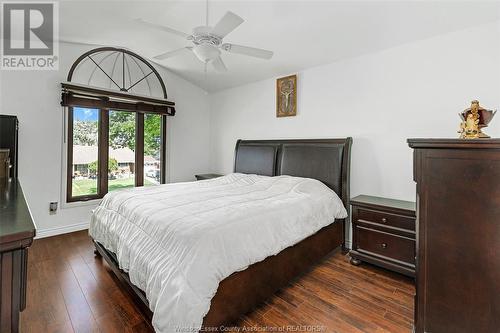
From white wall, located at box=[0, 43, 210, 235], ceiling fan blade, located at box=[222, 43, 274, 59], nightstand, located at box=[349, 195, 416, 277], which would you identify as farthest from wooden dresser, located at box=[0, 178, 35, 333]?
white wall, located at box=[0, 43, 210, 235]

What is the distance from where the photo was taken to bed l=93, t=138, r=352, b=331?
1.71 m

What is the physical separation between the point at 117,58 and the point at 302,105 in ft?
10.6

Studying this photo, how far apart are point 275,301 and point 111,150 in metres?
3.65

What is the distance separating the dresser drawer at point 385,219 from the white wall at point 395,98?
0.46 meters

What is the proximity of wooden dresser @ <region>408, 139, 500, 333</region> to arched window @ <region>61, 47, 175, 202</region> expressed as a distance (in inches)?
168

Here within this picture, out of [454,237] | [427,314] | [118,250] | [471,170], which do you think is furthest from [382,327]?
[118,250]

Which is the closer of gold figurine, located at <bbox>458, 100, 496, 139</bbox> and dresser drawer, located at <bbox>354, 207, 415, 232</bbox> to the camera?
gold figurine, located at <bbox>458, 100, 496, 139</bbox>

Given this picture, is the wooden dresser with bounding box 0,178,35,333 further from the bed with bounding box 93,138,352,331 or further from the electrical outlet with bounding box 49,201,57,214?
the electrical outlet with bounding box 49,201,57,214

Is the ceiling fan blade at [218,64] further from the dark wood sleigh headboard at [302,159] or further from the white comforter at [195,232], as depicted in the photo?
the dark wood sleigh headboard at [302,159]

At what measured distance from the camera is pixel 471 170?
1335 mm

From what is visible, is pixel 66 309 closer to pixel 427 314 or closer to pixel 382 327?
pixel 382 327

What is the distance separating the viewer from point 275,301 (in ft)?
6.95
